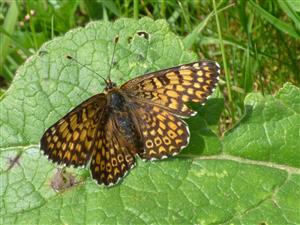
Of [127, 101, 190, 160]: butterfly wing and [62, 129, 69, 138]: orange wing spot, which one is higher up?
[62, 129, 69, 138]: orange wing spot

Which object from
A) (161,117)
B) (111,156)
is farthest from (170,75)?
(111,156)

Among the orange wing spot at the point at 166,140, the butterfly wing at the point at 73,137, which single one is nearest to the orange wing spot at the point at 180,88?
the orange wing spot at the point at 166,140

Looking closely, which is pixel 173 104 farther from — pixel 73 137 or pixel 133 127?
pixel 73 137

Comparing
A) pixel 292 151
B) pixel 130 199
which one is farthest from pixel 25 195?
pixel 292 151

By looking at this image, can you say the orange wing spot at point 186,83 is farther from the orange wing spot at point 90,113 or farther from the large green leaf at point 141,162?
the orange wing spot at point 90,113

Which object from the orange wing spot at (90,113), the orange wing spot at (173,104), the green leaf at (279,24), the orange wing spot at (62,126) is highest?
the orange wing spot at (62,126)

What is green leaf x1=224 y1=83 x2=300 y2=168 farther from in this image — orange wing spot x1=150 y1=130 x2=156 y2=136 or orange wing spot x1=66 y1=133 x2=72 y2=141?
orange wing spot x1=66 y1=133 x2=72 y2=141

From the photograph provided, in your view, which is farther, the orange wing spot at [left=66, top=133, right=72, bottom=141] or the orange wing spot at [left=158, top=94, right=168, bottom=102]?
the orange wing spot at [left=158, top=94, right=168, bottom=102]

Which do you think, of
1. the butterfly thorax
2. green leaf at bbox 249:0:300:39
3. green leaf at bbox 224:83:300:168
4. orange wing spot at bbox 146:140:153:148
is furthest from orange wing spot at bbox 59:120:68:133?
green leaf at bbox 249:0:300:39
